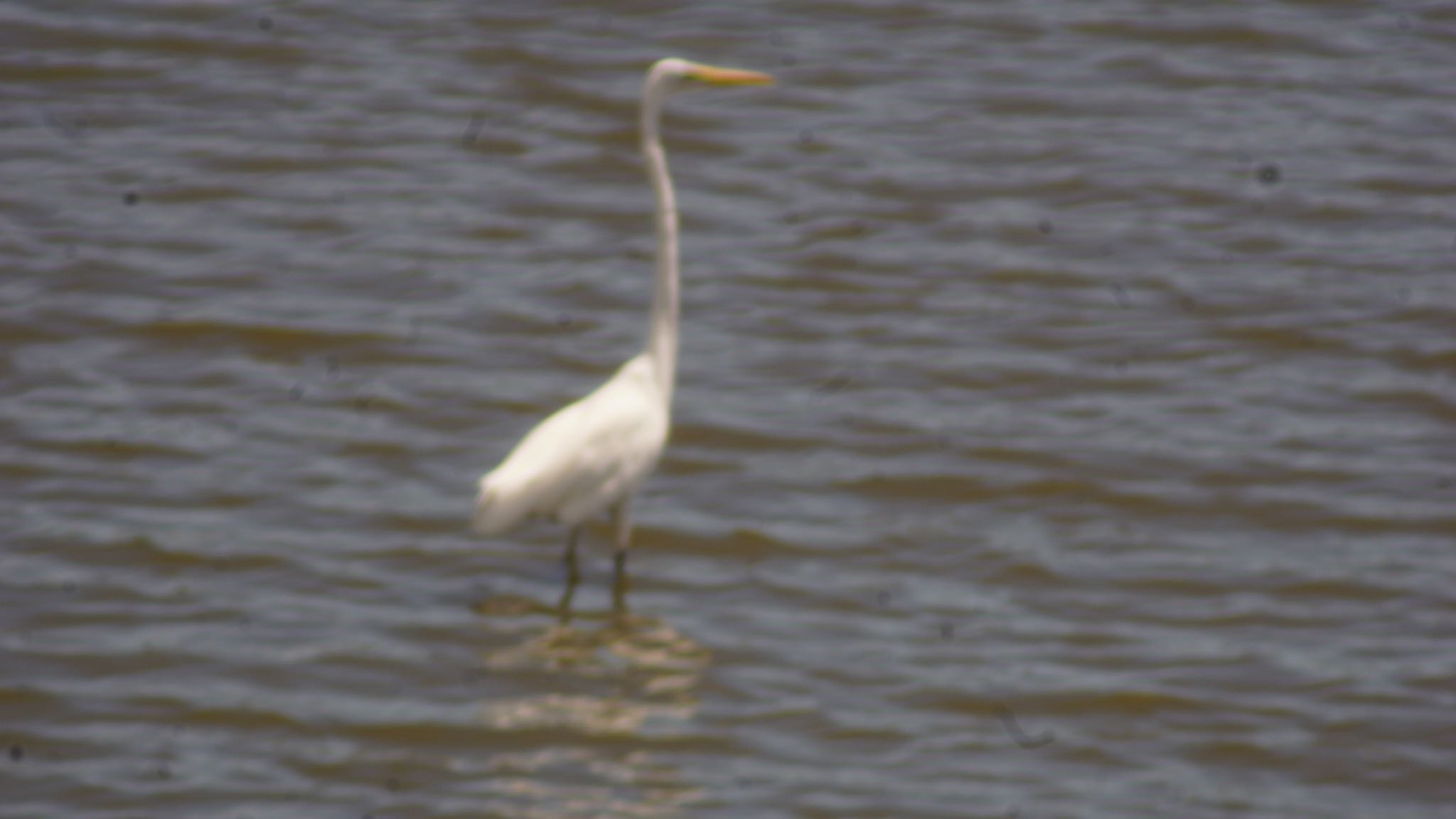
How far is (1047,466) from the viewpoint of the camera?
802 centimetres

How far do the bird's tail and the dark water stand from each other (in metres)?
0.34

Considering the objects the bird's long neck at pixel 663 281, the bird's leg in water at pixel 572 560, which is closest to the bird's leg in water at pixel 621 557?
the bird's leg in water at pixel 572 560

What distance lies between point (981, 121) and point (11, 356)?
512cm

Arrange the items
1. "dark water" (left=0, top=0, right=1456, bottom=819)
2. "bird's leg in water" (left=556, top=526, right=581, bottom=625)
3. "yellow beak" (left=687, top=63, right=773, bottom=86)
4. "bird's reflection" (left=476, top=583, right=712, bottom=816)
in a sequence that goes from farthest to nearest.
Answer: "yellow beak" (left=687, top=63, right=773, bottom=86)
"bird's leg in water" (left=556, top=526, right=581, bottom=625)
"dark water" (left=0, top=0, right=1456, bottom=819)
"bird's reflection" (left=476, top=583, right=712, bottom=816)

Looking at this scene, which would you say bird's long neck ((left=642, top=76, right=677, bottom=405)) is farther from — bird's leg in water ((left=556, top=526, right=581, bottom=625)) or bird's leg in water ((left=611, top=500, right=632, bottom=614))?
bird's leg in water ((left=556, top=526, right=581, bottom=625))

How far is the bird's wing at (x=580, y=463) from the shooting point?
22.2 feet

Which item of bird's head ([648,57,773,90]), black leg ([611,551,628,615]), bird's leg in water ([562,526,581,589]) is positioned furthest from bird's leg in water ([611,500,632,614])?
bird's head ([648,57,773,90])

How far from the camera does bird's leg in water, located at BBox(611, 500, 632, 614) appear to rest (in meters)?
7.07

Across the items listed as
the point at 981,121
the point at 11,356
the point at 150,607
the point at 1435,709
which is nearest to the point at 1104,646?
the point at 1435,709

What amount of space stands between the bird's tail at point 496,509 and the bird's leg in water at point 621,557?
1.41 ft

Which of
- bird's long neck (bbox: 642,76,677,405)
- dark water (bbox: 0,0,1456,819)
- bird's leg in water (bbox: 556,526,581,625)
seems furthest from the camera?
bird's long neck (bbox: 642,76,677,405)

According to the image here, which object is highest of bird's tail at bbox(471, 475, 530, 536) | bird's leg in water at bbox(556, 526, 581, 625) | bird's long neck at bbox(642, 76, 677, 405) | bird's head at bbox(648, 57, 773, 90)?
bird's head at bbox(648, 57, 773, 90)

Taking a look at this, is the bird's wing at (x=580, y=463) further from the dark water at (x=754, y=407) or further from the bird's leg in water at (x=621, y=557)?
the dark water at (x=754, y=407)

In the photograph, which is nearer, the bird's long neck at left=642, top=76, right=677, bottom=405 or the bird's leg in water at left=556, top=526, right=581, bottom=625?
the bird's leg in water at left=556, top=526, right=581, bottom=625
